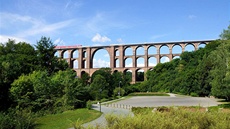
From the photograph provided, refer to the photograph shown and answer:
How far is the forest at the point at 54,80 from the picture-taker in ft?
78.2

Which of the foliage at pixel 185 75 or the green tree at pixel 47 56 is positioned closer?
the green tree at pixel 47 56

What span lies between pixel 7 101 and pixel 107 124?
2092 centimetres

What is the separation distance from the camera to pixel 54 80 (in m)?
27.2

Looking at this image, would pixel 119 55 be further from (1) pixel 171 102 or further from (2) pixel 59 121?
(2) pixel 59 121

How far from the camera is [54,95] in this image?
26203 millimetres

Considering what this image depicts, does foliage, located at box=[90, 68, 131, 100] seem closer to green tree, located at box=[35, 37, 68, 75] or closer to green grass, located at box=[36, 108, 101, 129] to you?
green tree, located at box=[35, 37, 68, 75]

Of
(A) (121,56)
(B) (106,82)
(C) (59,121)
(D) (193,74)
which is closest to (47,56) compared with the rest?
(B) (106,82)

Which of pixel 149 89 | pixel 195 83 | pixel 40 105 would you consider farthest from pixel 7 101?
pixel 149 89

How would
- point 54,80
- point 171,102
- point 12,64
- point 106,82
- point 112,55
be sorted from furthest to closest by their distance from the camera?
point 112,55 → point 106,82 → point 171,102 → point 12,64 → point 54,80

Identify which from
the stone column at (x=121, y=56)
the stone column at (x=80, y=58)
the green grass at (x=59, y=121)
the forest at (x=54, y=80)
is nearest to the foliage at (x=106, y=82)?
the forest at (x=54, y=80)

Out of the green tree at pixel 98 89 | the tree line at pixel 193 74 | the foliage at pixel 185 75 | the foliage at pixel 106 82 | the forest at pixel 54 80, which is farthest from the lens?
the foliage at pixel 185 75

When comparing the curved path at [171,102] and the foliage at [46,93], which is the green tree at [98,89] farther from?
the foliage at [46,93]

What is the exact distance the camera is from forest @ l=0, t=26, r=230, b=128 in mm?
23828

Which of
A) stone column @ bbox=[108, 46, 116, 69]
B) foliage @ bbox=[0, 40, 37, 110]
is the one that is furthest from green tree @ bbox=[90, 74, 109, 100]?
stone column @ bbox=[108, 46, 116, 69]
